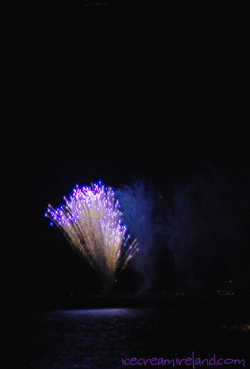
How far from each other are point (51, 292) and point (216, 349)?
30.5 metres

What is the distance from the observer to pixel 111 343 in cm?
1018

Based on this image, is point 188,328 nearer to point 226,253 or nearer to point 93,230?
point 93,230

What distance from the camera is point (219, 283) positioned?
3819 centimetres

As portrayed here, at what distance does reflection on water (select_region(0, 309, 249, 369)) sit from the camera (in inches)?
325

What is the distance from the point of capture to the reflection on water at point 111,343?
8258 mm

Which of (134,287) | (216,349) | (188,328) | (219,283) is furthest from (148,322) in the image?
(219,283)

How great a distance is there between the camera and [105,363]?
783cm

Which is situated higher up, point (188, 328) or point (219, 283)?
point (219, 283)

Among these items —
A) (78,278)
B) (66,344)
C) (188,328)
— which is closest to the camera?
(66,344)

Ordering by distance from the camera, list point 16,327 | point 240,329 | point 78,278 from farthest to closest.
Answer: point 78,278 → point 16,327 → point 240,329

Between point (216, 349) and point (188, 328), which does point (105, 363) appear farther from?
point (188, 328)

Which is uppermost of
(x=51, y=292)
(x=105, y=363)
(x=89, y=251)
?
(x=89, y=251)

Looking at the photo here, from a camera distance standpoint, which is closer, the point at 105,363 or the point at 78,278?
the point at 105,363

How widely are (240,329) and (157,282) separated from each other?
86.7 ft
